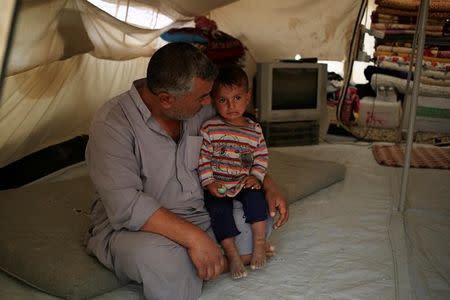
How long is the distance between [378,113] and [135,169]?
3006 millimetres

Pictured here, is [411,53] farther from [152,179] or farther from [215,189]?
[152,179]

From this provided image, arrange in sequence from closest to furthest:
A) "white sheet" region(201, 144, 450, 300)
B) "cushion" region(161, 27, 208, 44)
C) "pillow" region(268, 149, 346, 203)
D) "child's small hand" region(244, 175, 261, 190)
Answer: "white sheet" region(201, 144, 450, 300) < "child's small hand" region(244, 175, 261, 190) < "pillow" region(268, 149, 346, 203) < "cushion" region(161, 27, 208, 44)

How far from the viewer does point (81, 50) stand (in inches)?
75.7

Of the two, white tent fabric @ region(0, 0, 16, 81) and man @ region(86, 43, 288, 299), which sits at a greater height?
white tent fabric @ region(0, 0, 16, 81)

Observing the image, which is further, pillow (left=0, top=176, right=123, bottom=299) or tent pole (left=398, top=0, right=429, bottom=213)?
tent pole (left=398, top=0, right=429, bottom=213)

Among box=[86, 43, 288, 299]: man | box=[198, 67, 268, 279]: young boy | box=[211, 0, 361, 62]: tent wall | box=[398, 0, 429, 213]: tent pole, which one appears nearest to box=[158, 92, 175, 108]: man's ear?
box=[86, 43, 288, 299]: man

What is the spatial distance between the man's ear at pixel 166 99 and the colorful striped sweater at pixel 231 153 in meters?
0.27

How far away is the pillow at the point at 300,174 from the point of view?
2.19m

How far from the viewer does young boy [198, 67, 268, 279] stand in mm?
1457

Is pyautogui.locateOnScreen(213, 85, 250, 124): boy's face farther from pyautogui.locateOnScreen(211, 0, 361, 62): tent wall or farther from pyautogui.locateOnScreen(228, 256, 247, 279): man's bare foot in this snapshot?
pyautogui.locateOnScreen(211, 0, 361, 62): tent wall

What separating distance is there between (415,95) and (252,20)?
192 cm

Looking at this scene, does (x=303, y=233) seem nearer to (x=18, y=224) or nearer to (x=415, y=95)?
(x=415, y=95)

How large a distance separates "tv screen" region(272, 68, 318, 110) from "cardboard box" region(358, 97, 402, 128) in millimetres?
625

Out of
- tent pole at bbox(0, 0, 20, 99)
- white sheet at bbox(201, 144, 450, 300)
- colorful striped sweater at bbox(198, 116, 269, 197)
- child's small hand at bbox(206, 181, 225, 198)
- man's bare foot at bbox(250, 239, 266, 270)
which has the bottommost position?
white sheet at bbox(201, 144, 450, 300)
